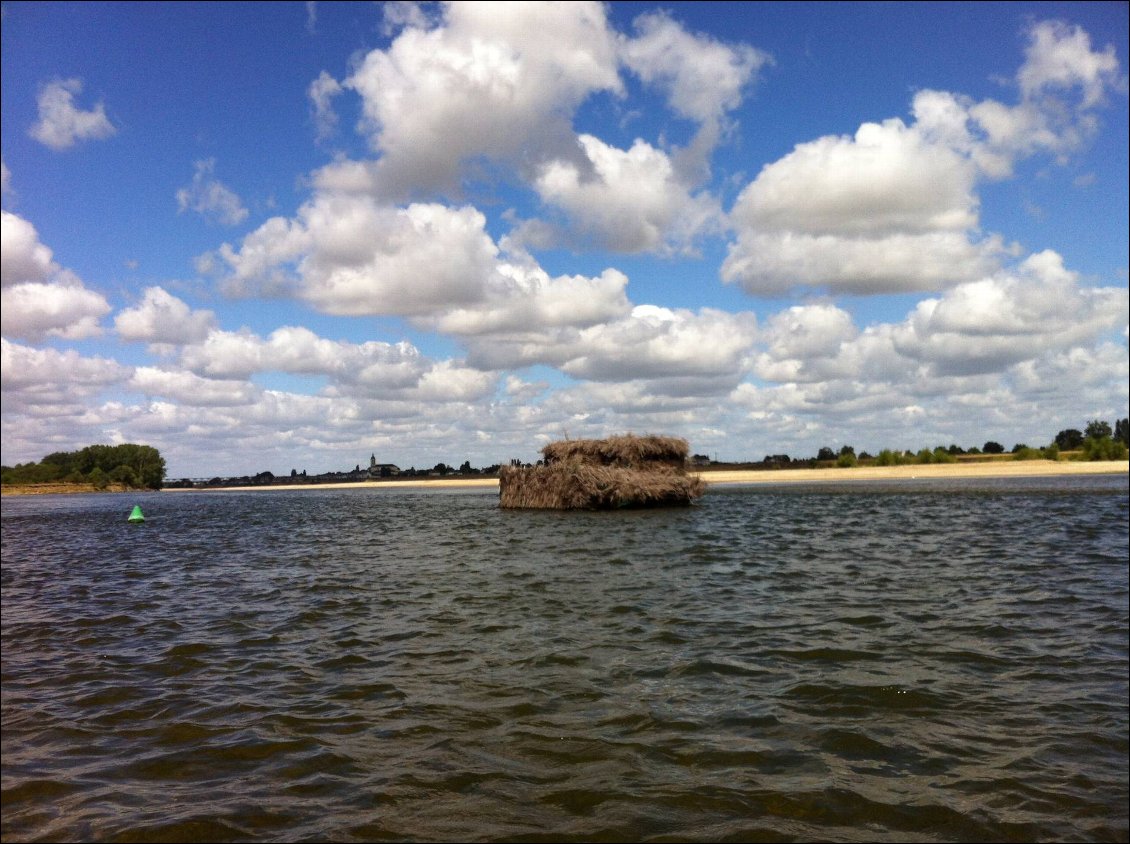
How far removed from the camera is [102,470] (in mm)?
157875

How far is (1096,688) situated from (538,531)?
78.7 ft

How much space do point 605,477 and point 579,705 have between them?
36.5m

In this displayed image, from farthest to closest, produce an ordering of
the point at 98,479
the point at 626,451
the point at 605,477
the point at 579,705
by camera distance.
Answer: the point at 98,479 → the point at 626,451 → the point at 605,477 → the point at 579,705

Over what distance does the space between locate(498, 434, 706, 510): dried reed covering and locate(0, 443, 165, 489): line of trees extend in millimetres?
141032

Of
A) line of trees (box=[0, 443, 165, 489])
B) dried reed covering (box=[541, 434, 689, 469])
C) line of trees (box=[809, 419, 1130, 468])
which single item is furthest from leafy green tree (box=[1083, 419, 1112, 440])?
line of trees (box=[0, 443, 165, 489])

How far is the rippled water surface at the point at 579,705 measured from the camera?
17.1 feet

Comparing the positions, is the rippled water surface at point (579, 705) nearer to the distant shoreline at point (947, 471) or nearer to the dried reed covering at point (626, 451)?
the dried reed covering at point (626, 451)

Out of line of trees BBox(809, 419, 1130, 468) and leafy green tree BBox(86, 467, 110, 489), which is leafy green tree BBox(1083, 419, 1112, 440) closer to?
line of trees BBox(809, 419, 1130, 468)

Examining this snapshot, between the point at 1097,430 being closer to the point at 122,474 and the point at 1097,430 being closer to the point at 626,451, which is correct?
the point at 626,451

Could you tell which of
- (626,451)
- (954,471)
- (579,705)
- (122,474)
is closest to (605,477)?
(626,451)

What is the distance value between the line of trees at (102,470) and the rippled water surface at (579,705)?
16387 cm

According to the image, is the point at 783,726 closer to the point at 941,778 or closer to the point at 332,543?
the point at 941,778

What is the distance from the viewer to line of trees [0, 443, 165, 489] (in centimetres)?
15862

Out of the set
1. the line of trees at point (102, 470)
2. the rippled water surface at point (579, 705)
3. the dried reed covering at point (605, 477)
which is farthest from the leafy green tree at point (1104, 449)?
the line of trees at point (102, 470)
